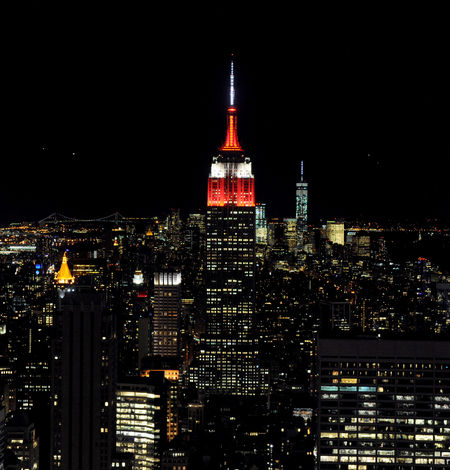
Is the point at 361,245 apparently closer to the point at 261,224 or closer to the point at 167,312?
the point at 167,312

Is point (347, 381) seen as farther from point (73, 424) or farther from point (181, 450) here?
point (181, 450)

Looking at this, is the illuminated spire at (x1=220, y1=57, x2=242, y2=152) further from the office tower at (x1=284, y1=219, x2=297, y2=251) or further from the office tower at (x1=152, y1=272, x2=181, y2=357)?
the office tower at (x1=152, y1=272, x2=181, y2=357)

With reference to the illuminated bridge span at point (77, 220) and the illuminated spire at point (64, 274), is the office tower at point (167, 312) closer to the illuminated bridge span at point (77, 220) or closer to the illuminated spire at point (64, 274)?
the illuminated spire at point (64, 274)

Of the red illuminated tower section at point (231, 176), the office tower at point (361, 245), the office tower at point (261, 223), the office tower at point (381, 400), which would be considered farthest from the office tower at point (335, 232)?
the office tower at point (381, 400)

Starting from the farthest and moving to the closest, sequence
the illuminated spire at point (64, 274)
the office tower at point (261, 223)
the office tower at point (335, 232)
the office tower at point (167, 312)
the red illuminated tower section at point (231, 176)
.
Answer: the office tower at point (261, 223), the office tower at point (167, 312), the red illuminated tower section at point (231, 176), the office tower at point (335, 232), the illuminated spire at point (64, 274)

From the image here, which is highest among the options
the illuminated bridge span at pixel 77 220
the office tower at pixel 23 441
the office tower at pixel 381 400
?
the illuminated bridge span at pixel 77 220

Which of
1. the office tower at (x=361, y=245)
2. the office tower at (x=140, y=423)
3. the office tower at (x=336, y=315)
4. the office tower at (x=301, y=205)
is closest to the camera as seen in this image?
the office tower at (x=140, y=423)

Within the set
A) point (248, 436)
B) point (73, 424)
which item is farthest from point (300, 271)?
point (73, 424)

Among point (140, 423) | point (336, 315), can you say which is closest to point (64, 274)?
point (140, 423)
